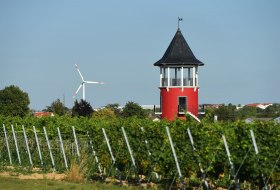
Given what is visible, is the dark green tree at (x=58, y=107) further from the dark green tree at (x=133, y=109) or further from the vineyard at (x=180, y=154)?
the vineyard at (x=180, y=154)

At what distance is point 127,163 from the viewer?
21.4 m

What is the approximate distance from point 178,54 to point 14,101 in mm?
39898

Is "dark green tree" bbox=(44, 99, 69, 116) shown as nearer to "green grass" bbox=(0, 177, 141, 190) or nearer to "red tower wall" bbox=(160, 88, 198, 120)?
"red tower wall" bbox=(160, 88, 198, 120)

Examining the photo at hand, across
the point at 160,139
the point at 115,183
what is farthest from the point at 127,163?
the point at 160,139

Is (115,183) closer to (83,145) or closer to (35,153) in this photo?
(83,145)

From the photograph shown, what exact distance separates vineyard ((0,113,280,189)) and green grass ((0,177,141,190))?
42.7 inches

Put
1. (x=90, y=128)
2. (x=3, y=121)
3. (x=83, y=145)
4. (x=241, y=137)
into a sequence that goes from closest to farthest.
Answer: (x=241, y=137) → (x=90, y=128) → (x=83, y=145) → (x=3, y=121)

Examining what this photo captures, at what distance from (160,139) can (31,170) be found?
25.0ft

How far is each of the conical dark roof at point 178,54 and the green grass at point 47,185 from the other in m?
39.1

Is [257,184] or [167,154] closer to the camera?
[257,184]

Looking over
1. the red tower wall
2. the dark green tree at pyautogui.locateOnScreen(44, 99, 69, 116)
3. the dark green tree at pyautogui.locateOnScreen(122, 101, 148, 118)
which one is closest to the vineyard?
the red tower wall

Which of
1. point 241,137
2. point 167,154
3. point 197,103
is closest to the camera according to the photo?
point 241,137

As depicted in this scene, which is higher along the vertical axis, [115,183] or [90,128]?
[90,128]

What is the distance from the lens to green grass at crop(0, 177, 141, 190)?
19.7m
